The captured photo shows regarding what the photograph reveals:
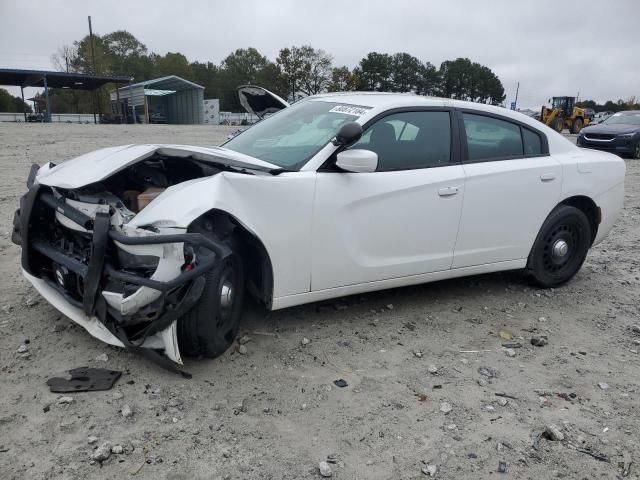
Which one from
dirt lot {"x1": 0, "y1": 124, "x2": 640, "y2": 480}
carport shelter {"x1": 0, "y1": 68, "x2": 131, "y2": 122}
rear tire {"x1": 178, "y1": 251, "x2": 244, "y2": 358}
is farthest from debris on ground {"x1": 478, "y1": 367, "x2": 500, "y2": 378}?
carport shelter {"x1": 0, "y1": 68, "x2": 131, "y2": 122}

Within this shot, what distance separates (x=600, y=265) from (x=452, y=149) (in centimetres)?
268

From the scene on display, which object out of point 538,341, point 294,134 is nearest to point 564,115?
point 538,341

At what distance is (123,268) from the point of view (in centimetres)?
283

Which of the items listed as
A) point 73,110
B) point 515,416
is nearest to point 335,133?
point 515,416

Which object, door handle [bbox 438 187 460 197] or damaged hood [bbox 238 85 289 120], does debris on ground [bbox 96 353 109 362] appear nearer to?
door handle [bbox 438 187 460 197]

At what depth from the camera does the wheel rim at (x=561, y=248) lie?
4.57m

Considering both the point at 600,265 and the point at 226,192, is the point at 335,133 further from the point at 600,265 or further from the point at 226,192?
the point at 600,265

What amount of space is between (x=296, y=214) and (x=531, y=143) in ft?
7.85

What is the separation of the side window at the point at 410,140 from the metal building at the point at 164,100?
133ft

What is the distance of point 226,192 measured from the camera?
290 cm

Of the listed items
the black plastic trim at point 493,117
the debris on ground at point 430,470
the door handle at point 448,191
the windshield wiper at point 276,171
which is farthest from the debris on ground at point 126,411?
the black plastic trim at point 493,117

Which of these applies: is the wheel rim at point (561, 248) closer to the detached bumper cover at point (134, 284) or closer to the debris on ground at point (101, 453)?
the detached bumper cover at point (134, 284)

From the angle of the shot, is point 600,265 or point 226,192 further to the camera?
point 600,265

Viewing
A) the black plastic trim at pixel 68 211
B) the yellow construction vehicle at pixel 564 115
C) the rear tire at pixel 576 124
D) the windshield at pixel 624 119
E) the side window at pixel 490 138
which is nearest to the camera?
the black plastic trim at pixel 68 211
